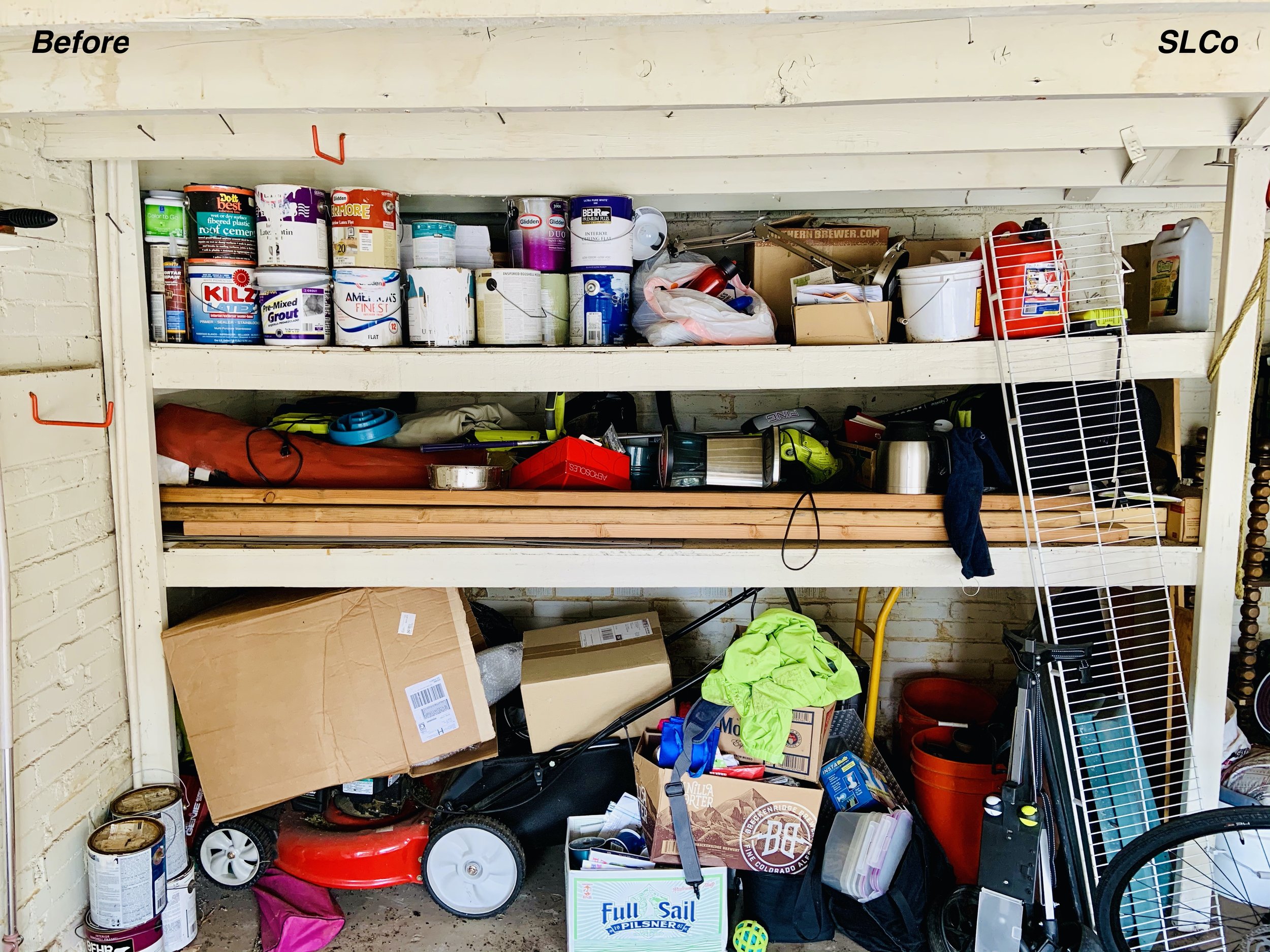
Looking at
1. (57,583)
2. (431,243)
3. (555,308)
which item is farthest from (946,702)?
(57,583)

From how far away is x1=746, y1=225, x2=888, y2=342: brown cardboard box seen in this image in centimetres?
257

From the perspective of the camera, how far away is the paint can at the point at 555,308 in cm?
245

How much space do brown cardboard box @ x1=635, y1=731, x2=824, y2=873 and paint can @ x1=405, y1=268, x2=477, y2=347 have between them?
1265 millimetres

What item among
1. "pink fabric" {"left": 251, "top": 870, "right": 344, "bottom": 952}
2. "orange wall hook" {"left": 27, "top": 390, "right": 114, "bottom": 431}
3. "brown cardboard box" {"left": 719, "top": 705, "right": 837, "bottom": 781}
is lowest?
"pink fabric" {"left": 251, "top": 870, "right": 344, "bottom": 952}

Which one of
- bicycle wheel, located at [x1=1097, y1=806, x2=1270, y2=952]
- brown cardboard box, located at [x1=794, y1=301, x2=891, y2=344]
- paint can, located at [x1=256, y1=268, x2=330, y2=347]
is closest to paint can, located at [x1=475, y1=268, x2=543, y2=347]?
paint can, located at [x1=256, y1=268, x2=330, y2=347]

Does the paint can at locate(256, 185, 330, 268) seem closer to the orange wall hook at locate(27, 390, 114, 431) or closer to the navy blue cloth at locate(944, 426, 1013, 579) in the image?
the orange wall hook at locate(27, 390, 114, 431)

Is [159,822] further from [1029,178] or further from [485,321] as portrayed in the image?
[1029,178]

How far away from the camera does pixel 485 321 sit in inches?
93.9

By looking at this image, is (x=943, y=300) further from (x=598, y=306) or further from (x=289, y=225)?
(x=289, y=225)

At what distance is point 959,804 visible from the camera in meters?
2.55

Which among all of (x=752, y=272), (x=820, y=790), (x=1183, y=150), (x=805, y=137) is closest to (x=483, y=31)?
(x=805, y=137)

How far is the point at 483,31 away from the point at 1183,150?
180 centimetres

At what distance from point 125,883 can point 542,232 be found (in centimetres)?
193

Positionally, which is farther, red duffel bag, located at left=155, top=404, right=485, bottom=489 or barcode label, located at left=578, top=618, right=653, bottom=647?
barcode label, located at left=578, top=618, right=653, bottom=647
